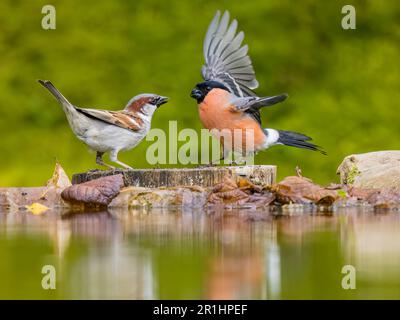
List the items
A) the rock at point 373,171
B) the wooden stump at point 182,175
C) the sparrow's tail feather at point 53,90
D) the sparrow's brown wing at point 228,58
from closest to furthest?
the sparrow's tail feather at point 53,90 → the wooden stump at point 182,175 → the rock at point 373,171 → the sparrow's brown wing at point 228,58

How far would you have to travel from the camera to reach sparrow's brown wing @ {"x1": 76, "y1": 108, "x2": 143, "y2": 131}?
17.8ft

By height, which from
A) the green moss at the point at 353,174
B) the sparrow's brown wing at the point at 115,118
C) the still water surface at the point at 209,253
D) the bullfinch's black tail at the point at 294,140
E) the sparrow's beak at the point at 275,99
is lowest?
the still water surface at the point at 209,253

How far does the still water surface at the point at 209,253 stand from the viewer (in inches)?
91.1

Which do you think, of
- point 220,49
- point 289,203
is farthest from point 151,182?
point 220,49

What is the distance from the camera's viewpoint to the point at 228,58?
6.32 meters

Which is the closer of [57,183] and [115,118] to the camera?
[115,118]

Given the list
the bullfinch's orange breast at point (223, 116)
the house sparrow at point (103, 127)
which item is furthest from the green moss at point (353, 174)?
the house sparrow at point (103, 127)

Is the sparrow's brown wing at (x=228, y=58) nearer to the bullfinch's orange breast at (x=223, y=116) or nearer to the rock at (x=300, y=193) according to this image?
the bullfinch's orange breast at (x=223, y=116)

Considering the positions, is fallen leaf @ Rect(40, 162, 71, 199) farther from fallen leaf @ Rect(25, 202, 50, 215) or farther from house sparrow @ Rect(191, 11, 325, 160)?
house sparrow @ Rect(191, 11, 325, 160)

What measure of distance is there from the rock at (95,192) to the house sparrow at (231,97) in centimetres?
84

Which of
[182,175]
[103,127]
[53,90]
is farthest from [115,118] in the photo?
[182,175]

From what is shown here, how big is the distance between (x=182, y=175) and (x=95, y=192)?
0.53 meters

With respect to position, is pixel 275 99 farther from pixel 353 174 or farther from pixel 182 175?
pixel 353 174

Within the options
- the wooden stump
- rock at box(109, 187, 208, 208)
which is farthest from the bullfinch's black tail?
rock at box(109, 187, 208, 208)
